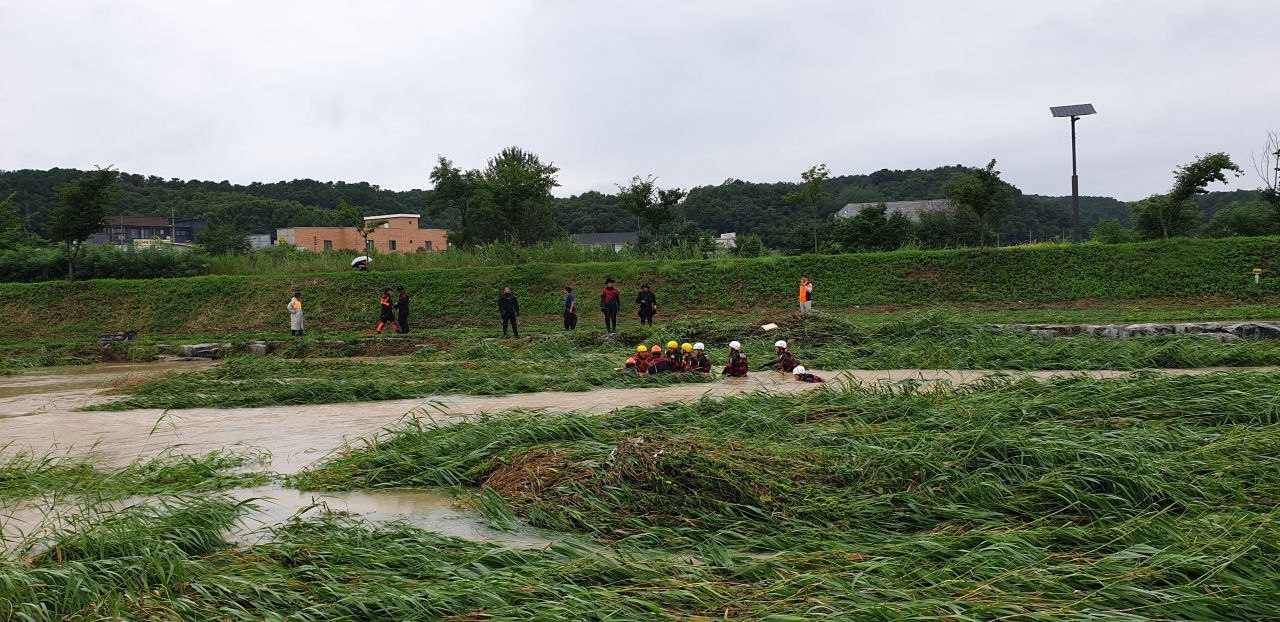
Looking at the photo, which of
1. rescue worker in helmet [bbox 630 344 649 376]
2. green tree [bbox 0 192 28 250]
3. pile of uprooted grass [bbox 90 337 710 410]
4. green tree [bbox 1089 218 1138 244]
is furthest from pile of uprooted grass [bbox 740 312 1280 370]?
green tree [bbox 0 192 28 250]

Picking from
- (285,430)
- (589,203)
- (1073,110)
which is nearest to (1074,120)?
(1073,110)

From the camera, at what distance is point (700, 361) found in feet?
46.0

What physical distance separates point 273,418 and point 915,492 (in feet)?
28.7

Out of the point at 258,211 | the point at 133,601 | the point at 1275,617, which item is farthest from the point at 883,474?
the point at 258,211

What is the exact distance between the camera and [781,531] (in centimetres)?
552

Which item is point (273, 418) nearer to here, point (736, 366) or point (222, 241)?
point (736, 366)

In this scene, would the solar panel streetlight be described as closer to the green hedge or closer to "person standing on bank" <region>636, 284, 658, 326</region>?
the green hedge

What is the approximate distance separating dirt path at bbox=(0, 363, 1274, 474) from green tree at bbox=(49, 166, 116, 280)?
19.0 m

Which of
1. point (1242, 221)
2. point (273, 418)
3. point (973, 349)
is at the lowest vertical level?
point (273, 418)

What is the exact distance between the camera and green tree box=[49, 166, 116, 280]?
31.0m

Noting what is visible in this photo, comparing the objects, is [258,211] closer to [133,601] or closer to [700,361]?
[700,361]

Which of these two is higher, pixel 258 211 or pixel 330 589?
pixel 258 211

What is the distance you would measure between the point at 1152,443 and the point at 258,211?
286 ft

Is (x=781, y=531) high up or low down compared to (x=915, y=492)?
down
